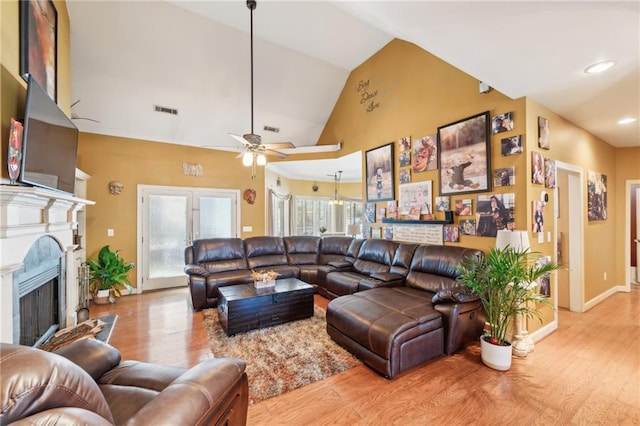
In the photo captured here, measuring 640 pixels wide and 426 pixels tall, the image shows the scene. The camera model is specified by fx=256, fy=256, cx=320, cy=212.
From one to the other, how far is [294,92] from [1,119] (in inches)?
169

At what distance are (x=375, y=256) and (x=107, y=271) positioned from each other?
14.8ft

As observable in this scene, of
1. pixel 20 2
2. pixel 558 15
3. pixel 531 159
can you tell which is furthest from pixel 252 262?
pixel 558 15

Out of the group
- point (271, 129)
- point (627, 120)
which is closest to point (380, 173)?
point (271, 129)

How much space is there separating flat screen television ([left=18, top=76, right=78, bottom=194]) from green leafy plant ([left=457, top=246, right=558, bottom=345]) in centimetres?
373

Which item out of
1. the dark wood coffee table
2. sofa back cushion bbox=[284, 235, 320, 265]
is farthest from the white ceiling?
the dark wood coffee table

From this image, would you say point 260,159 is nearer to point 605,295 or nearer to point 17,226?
point 17,226

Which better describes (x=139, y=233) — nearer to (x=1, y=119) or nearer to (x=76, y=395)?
(x=1, y=119)

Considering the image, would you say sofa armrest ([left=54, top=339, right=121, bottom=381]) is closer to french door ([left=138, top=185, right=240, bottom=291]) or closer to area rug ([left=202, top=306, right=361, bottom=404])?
area rug ([left=202, top=306, right=361, bottom=404])

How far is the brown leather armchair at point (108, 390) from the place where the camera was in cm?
67

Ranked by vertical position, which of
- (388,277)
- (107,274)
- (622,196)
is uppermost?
(622,196)

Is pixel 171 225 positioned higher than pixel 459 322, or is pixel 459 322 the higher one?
pixel 171 225

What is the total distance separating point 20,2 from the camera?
1.89 metres

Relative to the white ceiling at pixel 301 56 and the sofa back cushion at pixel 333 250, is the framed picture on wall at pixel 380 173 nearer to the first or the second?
the sofa back cushion at pixel 333 250

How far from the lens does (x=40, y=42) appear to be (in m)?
2.18
